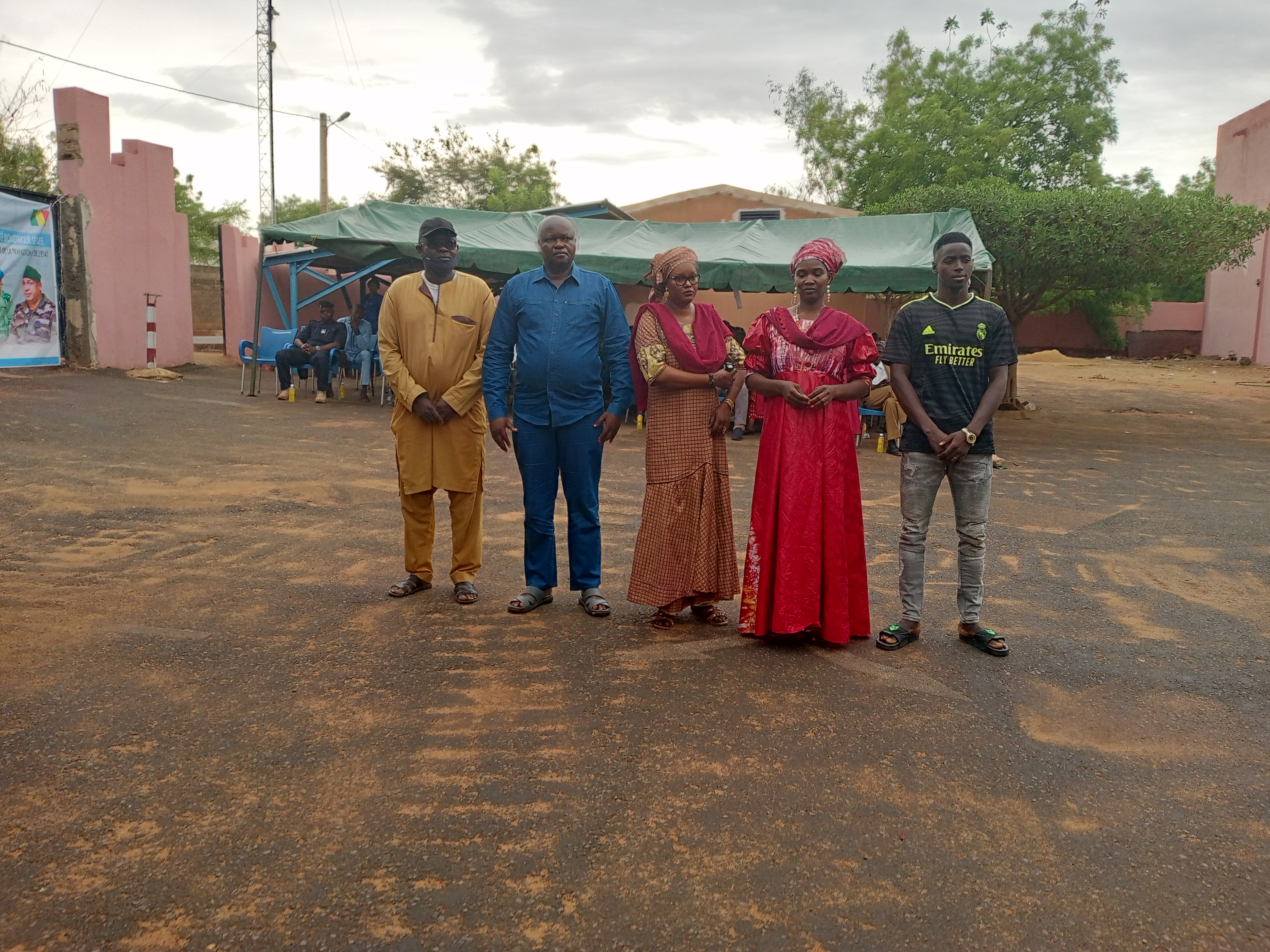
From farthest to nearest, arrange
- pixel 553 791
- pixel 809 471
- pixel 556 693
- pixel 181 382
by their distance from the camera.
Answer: pixel 181 382 < pixel 809 471 < pixel 556 693 < pixel 553 791

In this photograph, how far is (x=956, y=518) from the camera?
429 centimetres

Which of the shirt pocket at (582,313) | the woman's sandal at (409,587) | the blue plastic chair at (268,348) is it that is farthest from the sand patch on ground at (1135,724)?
the blue plastic chair at (268,348)

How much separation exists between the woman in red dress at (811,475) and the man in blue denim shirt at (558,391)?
735mm

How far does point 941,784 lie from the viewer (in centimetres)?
297

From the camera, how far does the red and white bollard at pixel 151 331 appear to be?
51.1 ft

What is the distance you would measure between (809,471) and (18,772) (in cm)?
294

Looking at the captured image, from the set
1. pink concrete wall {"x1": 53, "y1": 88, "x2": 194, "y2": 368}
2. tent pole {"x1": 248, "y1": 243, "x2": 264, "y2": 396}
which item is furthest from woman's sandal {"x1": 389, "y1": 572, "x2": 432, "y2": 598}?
pink concrete wall {"x1": 53, "y1": 88, "x2": 194, "y2": 368}

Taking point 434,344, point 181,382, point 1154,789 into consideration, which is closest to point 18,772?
point 434,344

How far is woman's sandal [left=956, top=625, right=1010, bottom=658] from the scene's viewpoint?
417 cm

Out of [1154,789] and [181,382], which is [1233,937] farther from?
[181,382]

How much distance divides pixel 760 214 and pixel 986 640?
1709 cm

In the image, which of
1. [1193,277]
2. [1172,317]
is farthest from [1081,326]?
[1193,277]

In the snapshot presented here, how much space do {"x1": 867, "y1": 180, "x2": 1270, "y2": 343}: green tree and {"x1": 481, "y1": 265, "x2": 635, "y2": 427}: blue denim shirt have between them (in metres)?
12.3

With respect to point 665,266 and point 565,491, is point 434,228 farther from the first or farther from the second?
point 565,491
